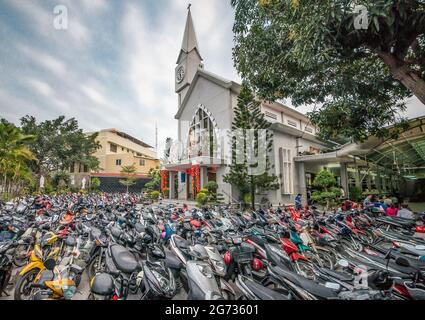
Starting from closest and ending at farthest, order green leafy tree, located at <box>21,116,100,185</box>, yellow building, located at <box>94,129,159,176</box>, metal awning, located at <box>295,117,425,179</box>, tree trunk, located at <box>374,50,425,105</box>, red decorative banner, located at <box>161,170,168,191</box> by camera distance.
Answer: tree trunk, located at <box>374,50,425,105</box> < metal awning, located at <box>295,117,425,179</box> < red decorative banner, located at <box>161,170,168,191</box> < green leafy tree, located at <box>21,116,100,185</box> < yellow building, located at <box>94,129,159,176</box>

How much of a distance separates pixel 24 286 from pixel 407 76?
7.07m

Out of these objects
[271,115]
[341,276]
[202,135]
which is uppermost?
[271,115]

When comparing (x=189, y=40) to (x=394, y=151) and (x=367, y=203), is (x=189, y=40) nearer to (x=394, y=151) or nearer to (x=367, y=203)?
(x=394, y=151)

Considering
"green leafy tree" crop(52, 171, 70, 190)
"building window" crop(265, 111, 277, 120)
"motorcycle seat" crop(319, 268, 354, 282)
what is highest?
"building window" crop(265, 111, 277, 120)

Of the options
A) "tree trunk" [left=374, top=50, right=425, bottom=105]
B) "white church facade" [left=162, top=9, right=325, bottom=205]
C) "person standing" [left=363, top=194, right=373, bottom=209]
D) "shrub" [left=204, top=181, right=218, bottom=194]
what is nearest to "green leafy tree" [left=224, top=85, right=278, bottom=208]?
"white church facade" [left=162, top=9, right=325, bottom=205]

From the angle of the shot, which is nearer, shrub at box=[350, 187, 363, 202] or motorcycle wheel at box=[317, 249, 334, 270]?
motorcycle wheel at box=[317, 249, 334, 270]

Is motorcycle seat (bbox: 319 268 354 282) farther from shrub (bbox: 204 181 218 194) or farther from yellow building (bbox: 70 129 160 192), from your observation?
yellow building (bbox: 70 129 160 192)

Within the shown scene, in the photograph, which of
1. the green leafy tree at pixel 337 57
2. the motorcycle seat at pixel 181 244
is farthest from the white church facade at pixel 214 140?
the motorcycle seat at pixel 181 244

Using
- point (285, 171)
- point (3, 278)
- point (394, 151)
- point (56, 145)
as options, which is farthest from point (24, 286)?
point (56, 145)

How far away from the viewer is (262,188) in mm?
11820

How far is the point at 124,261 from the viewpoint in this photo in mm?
2482

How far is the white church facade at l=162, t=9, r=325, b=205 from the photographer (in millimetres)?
12875
